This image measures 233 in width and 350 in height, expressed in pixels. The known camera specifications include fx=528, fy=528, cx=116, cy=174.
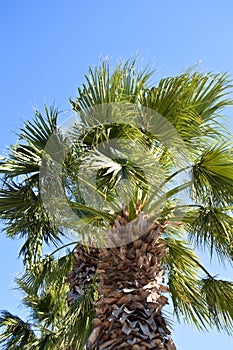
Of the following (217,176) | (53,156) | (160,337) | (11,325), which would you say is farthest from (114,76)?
(11,325)

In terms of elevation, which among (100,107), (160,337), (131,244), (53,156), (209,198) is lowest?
(160,337)

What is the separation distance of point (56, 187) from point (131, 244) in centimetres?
101

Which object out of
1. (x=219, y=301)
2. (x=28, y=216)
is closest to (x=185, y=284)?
(x=219, y=301)

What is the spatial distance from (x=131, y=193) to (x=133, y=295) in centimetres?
114

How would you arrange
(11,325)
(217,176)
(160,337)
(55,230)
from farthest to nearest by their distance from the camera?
(11,325), (55,230), (217,176), (160,337)

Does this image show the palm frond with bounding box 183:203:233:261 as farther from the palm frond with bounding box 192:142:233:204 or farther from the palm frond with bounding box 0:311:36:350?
the palm frond with bounding box 0:311:36:350

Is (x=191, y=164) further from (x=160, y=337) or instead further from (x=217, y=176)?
(x=160, y=337)

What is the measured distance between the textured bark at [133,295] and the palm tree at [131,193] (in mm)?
11

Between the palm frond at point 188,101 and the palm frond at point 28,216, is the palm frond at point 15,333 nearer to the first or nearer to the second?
the palm frond at point 28,216

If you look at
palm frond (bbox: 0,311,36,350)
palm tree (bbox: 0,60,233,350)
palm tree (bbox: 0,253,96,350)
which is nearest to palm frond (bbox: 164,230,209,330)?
palm tree (bbox: 0,60,233,350)

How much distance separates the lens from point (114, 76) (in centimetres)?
628

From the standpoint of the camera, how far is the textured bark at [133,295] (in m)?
5.17

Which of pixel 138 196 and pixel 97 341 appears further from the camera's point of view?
pixel 138 196

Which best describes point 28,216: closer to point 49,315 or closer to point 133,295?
point 133,295
